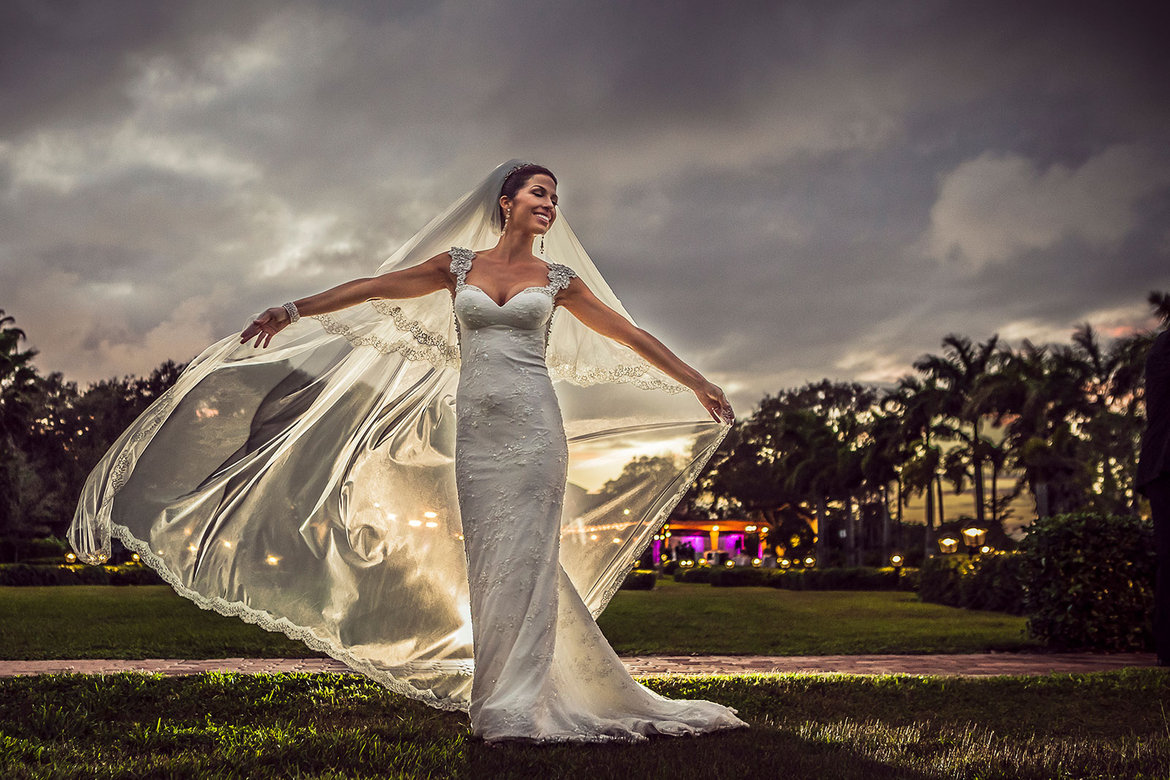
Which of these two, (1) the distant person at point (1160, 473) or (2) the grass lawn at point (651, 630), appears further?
(2) the grass lawn at point (651, 630)

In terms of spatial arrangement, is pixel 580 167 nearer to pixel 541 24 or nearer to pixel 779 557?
pixel 541 24

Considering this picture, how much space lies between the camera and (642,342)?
18.3ft

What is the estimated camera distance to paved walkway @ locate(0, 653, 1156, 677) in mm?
7844

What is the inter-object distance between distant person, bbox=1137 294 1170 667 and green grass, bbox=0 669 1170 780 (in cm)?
122

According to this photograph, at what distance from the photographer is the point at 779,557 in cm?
5703

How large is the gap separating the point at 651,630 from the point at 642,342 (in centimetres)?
817

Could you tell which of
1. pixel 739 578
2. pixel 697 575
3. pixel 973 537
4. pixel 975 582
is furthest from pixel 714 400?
pixel 697 575

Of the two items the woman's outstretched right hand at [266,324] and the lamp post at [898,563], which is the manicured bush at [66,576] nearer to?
the lamp post at [898,563]

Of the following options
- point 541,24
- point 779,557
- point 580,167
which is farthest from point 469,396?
point 779,557

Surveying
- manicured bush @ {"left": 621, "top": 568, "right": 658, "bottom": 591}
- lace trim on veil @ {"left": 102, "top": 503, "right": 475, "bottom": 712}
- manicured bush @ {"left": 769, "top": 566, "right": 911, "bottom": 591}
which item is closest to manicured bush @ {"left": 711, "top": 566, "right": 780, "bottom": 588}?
manicured bush @ {"left": 769, "top": 566, "right": 911, "bottom": 591}

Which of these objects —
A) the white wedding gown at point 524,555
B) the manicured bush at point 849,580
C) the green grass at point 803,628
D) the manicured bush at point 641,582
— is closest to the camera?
the white wedding gown at point 524,555

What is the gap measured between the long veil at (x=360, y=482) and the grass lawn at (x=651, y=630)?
4.35m

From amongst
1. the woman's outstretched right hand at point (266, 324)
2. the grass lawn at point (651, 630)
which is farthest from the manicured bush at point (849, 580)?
the woman's outstretched right hand at point (266, 324)

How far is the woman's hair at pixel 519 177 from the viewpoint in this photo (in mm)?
5250
